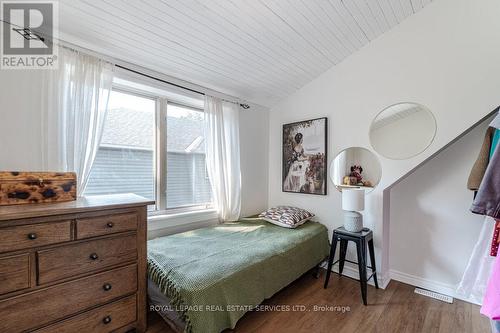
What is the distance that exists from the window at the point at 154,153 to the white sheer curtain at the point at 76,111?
25 cm

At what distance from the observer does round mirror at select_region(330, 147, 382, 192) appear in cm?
247

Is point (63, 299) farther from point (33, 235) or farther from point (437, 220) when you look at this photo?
point (437, 220)

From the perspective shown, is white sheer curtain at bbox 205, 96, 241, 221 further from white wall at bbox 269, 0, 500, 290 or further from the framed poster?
white wall at bbox 269, 0, 500, 290

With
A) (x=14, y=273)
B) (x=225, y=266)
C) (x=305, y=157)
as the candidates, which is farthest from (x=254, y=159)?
(x=14, y=273)

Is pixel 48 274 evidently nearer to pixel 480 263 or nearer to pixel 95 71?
pixel 95 71

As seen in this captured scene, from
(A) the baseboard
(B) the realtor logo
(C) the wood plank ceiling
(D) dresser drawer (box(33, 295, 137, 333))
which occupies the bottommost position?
(A) the baseboard

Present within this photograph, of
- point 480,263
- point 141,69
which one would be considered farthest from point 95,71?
point 480,263

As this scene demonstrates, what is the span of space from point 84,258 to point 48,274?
16 centimetres

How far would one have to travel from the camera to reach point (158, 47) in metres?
1.92

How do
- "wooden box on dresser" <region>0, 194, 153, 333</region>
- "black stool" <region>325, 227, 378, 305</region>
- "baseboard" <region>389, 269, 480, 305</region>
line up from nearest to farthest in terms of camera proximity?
"wooden box on dresser" <region>0, 194, 153, 333</region> → "black stool" <region>325, 227, 378, 305</region> → "baseboard" <region>389, 269, 480, 305</region>

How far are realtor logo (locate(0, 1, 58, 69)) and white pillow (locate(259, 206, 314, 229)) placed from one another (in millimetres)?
2468

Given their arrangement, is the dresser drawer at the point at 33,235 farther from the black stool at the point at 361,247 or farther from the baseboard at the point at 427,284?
the baseboard at the point at 427,284

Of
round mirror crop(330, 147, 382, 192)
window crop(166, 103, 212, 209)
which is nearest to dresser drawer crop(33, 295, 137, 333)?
window crop(166, 103, 212, 209)

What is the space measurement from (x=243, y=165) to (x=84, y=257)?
2.04 m
